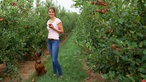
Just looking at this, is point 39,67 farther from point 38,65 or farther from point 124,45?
point 124,45

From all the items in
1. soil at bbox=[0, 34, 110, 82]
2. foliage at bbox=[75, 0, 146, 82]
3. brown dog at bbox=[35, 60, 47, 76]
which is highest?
foliage at bbox=[75, 0, 146, 82]

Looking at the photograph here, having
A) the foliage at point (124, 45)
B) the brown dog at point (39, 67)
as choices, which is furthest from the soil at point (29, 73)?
the foliage at point (124, 45)

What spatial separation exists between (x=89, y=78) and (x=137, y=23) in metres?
3.63

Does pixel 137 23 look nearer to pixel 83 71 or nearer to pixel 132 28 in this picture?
pixel 132 28

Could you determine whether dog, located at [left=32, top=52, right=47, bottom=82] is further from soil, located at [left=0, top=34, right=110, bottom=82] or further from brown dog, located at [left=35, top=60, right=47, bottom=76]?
soil, located at [left=0, top=34, right=110, bottom=82]

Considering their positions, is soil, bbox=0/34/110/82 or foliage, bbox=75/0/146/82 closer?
foliage, bbox=75/0/146/82

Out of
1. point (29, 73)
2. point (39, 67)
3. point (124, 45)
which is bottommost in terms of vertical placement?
point (29, 73)

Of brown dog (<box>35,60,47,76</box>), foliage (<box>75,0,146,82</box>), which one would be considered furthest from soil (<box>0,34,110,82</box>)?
foliage (<box>75,0,146,82</box>)

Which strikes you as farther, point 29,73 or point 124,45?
point 29,73

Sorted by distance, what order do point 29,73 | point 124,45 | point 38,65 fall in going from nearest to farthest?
1. point 124,45
2. point 38,65
3. point 29,73

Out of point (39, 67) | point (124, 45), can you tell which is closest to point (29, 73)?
point (39, 67)

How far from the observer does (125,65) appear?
11.9ft

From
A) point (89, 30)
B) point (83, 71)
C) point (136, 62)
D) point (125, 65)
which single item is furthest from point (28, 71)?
point (136, 62)

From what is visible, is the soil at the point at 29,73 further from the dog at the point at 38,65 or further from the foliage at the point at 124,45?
the foliage at the point at 124,45
